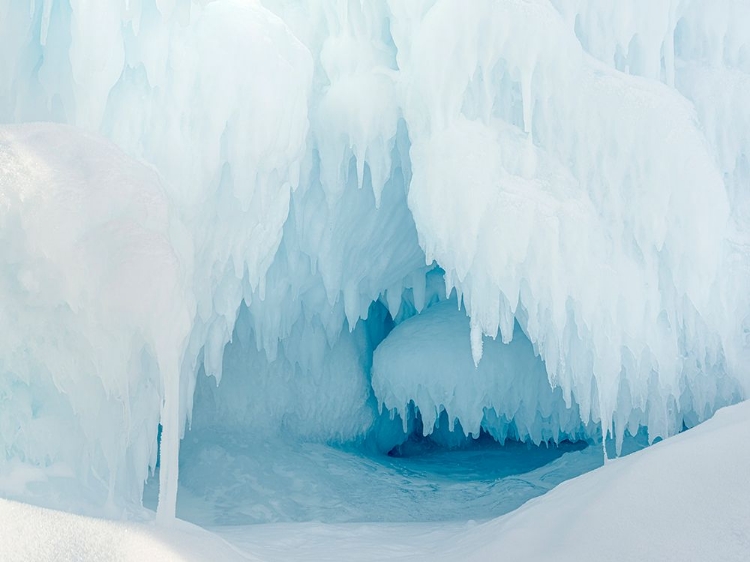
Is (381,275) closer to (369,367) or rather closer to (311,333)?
(311,333)

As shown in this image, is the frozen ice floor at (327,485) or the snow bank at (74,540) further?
the frozen ice floor at (327,485)

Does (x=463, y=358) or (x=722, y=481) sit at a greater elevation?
(x=463, y=358)

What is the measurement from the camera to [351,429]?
9078mm

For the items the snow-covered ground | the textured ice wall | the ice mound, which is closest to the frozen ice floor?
the ice mound

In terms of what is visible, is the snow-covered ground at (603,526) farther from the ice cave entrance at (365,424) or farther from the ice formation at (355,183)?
the ice cave entrance at (365,424)

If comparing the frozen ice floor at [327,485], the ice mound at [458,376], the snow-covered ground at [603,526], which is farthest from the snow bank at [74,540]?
the ice mound at [458,376]

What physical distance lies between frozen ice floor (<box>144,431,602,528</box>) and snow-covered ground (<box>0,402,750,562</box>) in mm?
2528

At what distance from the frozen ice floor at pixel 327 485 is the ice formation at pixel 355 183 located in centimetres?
134

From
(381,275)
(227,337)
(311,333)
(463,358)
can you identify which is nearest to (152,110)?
(227,337)

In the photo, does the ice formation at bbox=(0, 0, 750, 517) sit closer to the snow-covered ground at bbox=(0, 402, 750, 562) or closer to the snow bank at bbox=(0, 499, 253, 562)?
the snow bank at bbox=(0, 499, 253, 562)

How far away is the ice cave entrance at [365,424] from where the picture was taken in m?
6.99

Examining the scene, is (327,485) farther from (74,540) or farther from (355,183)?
(74,540)

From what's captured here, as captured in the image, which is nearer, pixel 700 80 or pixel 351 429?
pixel 700 80

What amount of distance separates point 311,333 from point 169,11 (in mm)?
4515
